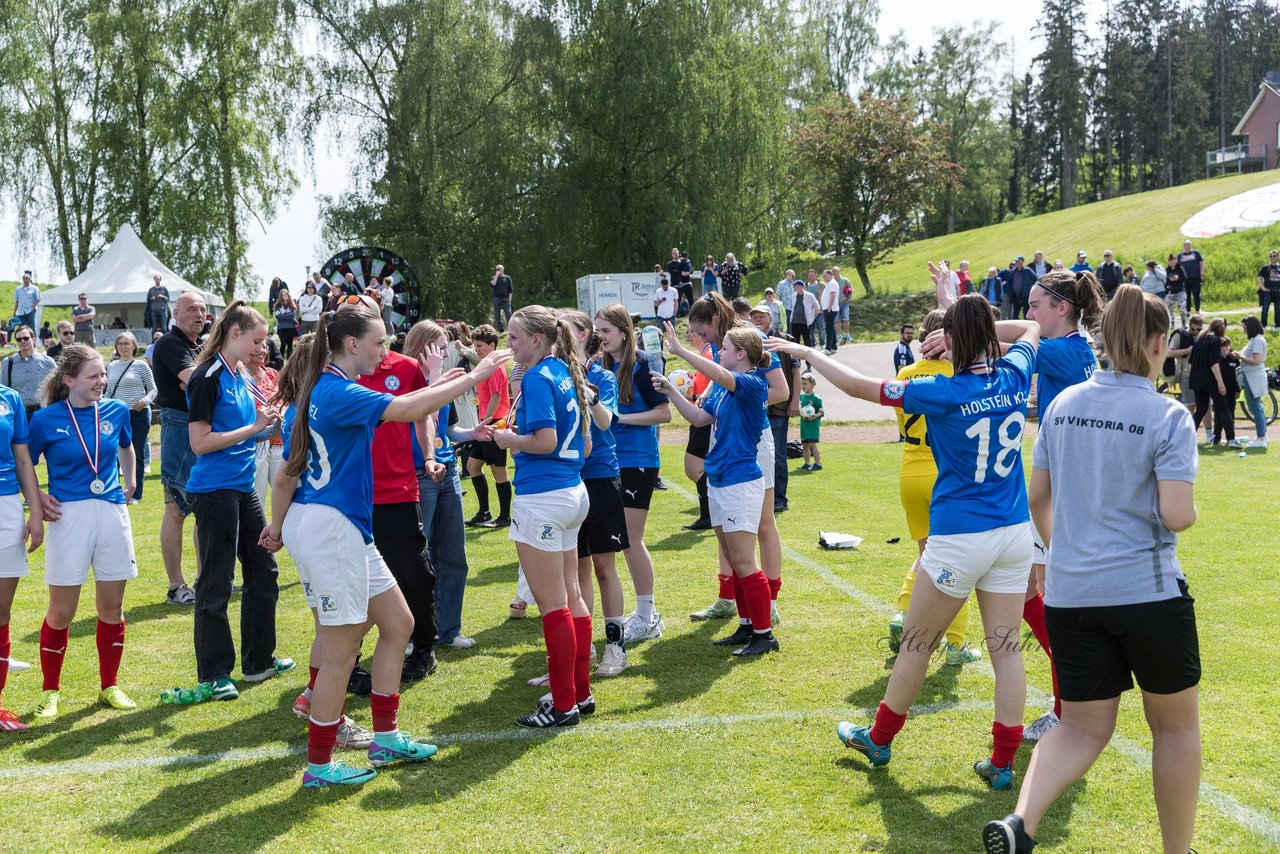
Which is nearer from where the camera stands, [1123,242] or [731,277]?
[731,277]

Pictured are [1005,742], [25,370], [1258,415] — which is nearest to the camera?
[1005,742]

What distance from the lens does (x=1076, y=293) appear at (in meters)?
4.98

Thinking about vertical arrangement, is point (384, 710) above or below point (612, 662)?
above

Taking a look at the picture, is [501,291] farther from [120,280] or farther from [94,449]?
[94,449]

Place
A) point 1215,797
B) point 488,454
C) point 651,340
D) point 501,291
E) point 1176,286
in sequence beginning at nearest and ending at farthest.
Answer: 1. point 1215,797
2. point 488,454
3. point 651,340
4. point 1176,286
5. point 501,291

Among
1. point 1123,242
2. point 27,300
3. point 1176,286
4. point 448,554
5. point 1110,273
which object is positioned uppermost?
point 1123,242

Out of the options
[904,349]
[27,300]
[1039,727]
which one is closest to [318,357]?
[1039,727]

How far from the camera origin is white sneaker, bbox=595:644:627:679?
20.7 ft

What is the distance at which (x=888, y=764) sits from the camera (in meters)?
4.79

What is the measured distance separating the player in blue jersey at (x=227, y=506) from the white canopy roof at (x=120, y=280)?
26.0m

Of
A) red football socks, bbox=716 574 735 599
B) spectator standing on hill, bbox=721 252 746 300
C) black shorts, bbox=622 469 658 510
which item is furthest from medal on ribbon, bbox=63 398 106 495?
spectator standing on hill, bbox=721 252 746 300

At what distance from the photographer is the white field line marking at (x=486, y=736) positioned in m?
5.04

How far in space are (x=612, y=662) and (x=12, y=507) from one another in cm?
350

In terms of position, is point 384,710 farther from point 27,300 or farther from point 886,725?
point 27,300
